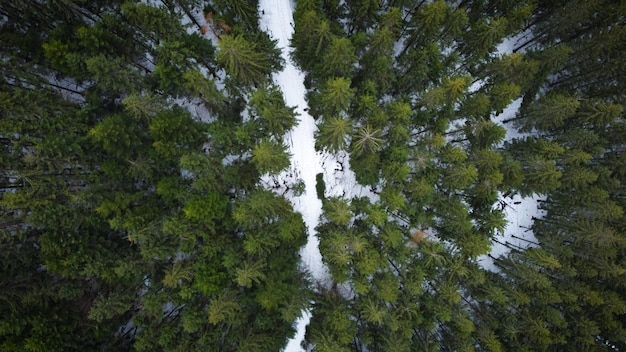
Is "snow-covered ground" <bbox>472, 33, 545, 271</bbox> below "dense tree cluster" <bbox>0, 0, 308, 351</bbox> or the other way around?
the other way around

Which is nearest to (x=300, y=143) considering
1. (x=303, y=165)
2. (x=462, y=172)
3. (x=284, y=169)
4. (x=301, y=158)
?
(x=301, y=158)

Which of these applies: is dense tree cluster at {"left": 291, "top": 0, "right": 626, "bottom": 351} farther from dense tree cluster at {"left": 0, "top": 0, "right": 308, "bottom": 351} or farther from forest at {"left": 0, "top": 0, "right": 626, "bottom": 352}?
dense tree cluster at {"left": 0, "top": 0, "right": 308, "bottom": 351}

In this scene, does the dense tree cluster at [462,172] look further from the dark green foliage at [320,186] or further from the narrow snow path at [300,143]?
the dark green foliage at [320,186]

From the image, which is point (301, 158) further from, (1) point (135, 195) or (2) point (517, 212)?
(2) point (517, 212)

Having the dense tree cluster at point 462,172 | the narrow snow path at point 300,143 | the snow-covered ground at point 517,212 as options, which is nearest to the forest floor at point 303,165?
the narrow snow path at point 300,143

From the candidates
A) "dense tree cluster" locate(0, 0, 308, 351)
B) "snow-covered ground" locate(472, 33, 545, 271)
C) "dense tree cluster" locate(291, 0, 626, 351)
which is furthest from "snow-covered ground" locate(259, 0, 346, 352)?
"snow-covered ground" locate(472, 33, 545, 271)
